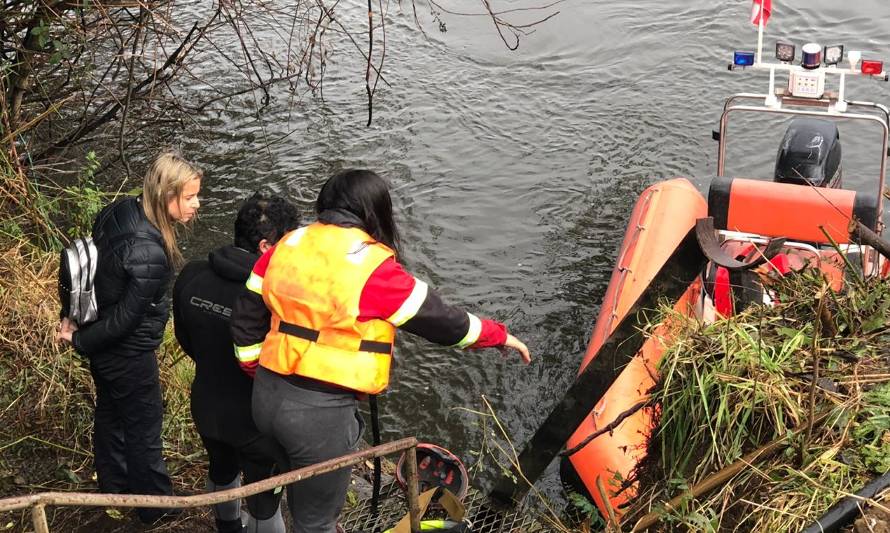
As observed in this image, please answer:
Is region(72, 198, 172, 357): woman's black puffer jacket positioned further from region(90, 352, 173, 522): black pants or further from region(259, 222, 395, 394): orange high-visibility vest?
region(259, 222, 395, 394): orange high-visibility vest

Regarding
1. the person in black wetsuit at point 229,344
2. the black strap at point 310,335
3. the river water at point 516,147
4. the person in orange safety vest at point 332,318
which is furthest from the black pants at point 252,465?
the river water at point 516,147

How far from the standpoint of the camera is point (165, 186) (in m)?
3.85

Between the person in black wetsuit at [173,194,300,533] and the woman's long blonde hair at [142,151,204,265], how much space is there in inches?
11.1

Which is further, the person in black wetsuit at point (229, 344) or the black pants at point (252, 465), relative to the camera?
the black pants at point (252, 465)

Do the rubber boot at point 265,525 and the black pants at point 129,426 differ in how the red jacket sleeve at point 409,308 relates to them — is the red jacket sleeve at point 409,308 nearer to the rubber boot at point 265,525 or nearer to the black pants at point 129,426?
the rubber boot at point 265,525

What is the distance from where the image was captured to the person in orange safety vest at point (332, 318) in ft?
10.4

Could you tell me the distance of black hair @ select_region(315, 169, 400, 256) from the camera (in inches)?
128

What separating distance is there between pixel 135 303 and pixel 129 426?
651 mm

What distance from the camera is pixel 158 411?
4285mm

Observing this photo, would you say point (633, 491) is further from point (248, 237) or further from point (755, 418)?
point (248, 237)

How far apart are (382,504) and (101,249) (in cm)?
171

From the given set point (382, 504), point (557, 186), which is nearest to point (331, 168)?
point (557, 186)

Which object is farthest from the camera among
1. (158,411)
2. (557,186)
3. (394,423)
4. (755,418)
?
(557,186)

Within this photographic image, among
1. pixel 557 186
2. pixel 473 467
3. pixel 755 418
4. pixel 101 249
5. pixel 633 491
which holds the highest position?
pixel 101 249
